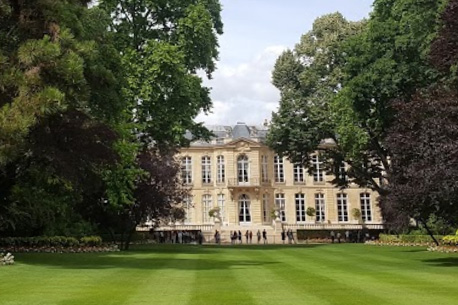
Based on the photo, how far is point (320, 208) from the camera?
61.0 m

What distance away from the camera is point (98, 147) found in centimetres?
1816

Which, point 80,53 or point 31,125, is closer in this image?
point 31,125

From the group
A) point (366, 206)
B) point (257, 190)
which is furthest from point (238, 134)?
point (366, 206)

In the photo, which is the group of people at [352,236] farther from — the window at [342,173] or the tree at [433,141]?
the tree at [433,141]

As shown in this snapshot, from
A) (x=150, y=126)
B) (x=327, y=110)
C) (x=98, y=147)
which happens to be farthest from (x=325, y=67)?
(x=98, y=147)

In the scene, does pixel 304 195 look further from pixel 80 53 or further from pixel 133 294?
pixel 133 294

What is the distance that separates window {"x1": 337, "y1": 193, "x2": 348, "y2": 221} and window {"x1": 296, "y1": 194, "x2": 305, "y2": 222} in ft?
11.9

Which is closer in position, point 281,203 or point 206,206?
point 281,203

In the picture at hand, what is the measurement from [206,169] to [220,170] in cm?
187

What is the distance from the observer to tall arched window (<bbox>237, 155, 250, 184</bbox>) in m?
60.4

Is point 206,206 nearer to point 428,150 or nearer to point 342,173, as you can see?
point 342,173

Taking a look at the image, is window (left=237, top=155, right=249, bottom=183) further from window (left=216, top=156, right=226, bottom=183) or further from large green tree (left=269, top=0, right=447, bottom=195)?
large green tree (left=269, top=0, right=447, bottom=195)

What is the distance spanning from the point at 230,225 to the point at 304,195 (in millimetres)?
9011

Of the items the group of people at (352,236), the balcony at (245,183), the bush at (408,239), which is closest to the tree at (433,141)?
the bush at (408,239)
